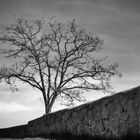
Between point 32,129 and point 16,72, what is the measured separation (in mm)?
9004

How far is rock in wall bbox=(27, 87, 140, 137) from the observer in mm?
5188

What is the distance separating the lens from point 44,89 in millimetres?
20250

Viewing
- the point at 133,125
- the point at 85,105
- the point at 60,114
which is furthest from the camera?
the point at 60,114

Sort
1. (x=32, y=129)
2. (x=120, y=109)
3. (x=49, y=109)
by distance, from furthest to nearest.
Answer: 1. (x=49, y=109)
2. (x=32, y=129)
3. (x=120, y=109)

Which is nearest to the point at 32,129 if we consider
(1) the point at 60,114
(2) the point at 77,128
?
(1) the point at 60,114

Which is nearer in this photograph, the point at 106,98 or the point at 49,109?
the point at 106,98

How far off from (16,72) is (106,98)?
1551 cm

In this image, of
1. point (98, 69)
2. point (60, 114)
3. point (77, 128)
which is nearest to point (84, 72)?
point (98, 69)

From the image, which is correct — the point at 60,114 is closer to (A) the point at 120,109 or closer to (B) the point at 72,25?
(A) the point at 120,109

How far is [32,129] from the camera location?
497 inches

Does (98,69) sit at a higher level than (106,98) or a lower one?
higher

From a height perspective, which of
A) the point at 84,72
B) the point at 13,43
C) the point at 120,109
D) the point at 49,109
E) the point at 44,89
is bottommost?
the point at 120,109

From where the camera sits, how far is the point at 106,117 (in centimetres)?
617

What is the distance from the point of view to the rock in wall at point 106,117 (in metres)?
5.19
